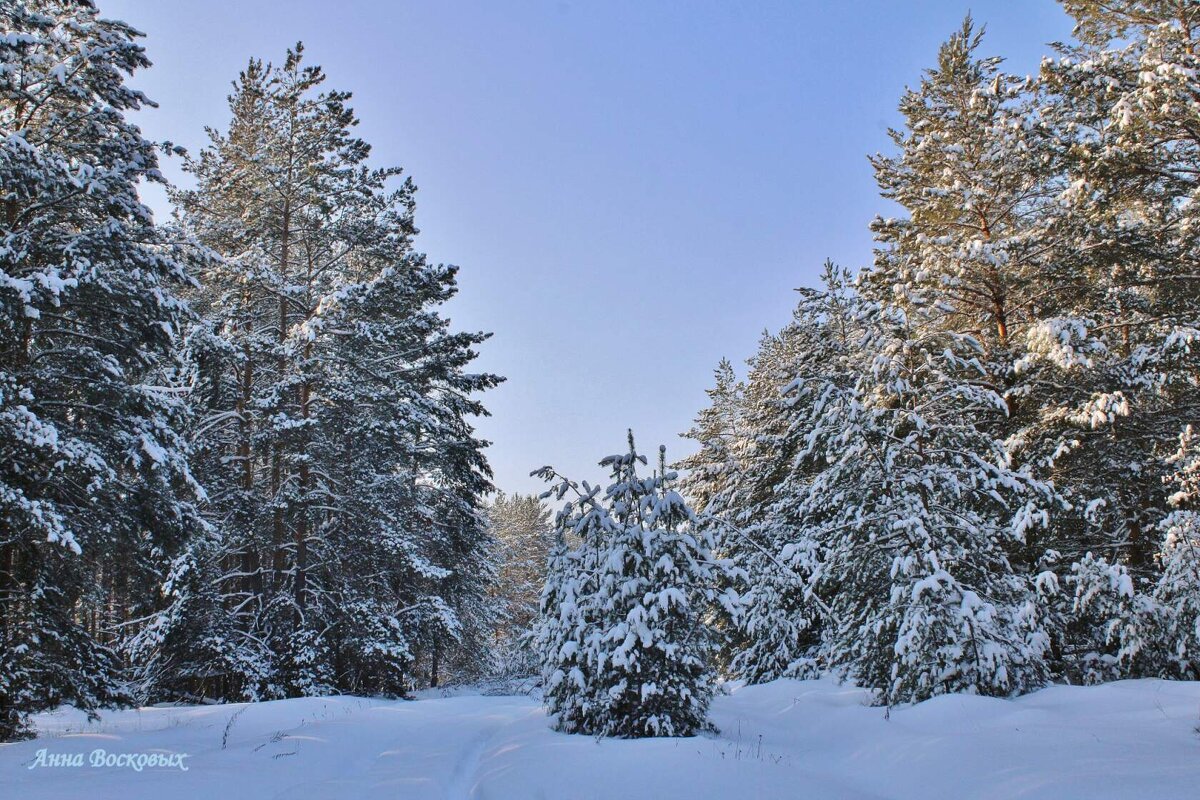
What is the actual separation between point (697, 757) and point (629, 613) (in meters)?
2.01

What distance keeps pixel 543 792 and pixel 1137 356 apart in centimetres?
1190

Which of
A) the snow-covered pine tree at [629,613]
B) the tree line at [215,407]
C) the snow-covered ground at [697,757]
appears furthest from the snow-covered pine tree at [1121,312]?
the tree line at [215,407]

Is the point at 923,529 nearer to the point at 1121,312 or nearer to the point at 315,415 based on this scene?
the point at 1121,312

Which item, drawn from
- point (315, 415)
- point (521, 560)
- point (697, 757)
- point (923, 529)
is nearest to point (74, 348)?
point (315, 415)

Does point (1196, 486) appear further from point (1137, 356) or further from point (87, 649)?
point (87, 649)

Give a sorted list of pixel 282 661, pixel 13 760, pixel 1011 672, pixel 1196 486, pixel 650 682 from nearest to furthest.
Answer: pixel 13 760 → pixel 650 682 → pixel 1011 672 → pixel 1196 486 → pixel 282 661

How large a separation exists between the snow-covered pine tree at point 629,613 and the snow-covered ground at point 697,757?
71 cm

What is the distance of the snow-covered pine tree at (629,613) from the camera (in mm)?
8914

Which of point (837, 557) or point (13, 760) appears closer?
point (13, 760)

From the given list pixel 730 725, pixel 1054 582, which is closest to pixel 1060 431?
pixel 1054 582

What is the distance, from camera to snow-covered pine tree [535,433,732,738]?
8.91 meters

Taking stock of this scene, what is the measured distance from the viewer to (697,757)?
7297mm

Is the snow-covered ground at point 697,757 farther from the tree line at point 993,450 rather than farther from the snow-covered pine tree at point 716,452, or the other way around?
the snow-covered pine tree at point 716,452

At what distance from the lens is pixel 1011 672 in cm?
999
